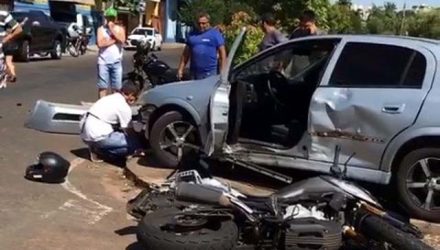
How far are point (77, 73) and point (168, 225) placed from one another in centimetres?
1844

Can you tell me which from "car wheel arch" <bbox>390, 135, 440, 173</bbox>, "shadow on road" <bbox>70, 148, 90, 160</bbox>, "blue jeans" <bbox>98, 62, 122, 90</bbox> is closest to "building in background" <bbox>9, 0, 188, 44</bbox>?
"blue jeans" <bbox>98, 62, 122, 90</bbox>

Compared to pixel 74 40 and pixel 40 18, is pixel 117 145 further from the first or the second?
pixel 74 40

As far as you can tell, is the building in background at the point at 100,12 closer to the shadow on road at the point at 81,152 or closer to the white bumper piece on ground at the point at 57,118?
the white bumper piece on ground at the point at 57,118

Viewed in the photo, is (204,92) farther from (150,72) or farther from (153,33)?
(153,33)

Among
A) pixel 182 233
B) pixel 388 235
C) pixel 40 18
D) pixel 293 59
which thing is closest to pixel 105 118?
pixel 293 59

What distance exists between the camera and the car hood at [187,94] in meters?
8.32

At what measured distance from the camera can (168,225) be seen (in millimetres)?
5461

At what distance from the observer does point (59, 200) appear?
24.1 ft

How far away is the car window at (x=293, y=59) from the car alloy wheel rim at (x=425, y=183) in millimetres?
1563

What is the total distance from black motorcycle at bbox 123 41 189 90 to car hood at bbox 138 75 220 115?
474 cm

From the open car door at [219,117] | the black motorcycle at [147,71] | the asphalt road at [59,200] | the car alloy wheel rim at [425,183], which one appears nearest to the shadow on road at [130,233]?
the asphalt road at [59,200]

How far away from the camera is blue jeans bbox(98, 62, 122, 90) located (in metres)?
11.9

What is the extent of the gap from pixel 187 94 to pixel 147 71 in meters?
5.81

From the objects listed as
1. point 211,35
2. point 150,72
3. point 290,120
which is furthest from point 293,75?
point 150,72
